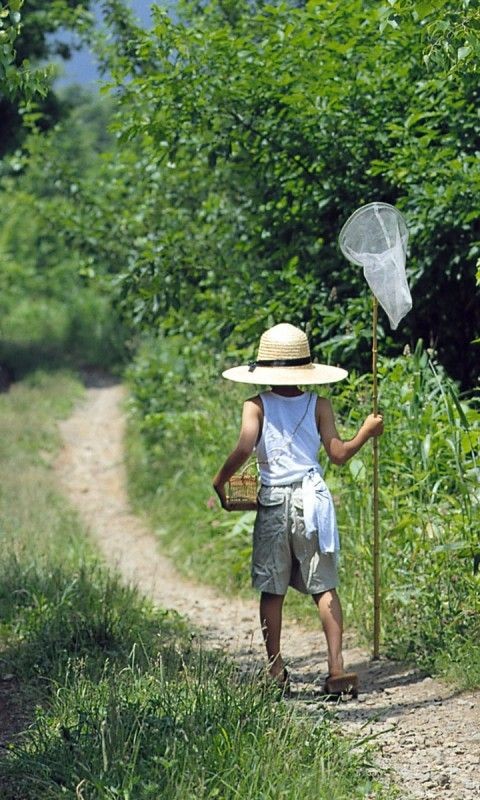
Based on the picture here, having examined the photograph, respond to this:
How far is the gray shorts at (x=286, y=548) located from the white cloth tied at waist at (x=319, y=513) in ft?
0.14

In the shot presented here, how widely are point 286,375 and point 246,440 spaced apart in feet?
1.13

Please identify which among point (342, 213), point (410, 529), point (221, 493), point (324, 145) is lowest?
point (410, 529)

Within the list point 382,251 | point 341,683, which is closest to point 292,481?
point 341,683

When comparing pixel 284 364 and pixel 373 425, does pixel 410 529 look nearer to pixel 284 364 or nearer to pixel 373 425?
pixel 373 425

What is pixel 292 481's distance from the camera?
577 centimetres

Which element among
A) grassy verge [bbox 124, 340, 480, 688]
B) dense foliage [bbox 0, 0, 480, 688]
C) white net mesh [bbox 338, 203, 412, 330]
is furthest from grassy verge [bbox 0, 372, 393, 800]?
white net mesh [bbox 338, 203, 412, 330]

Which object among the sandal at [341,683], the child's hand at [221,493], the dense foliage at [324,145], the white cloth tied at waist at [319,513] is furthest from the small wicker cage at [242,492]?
the dense foliage at [324,145]

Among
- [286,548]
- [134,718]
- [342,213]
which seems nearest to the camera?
[134,718]

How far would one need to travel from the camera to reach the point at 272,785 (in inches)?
167

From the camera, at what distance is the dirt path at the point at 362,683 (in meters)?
4.95

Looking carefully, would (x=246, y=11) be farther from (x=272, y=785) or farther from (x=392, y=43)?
(x=272, y=785)

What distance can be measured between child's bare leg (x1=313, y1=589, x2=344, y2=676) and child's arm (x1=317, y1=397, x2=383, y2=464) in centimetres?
64


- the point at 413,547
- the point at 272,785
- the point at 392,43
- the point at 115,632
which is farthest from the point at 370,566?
the point at 392,43

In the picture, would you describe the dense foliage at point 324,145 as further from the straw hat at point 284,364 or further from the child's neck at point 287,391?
the child's neck at point 287,391
